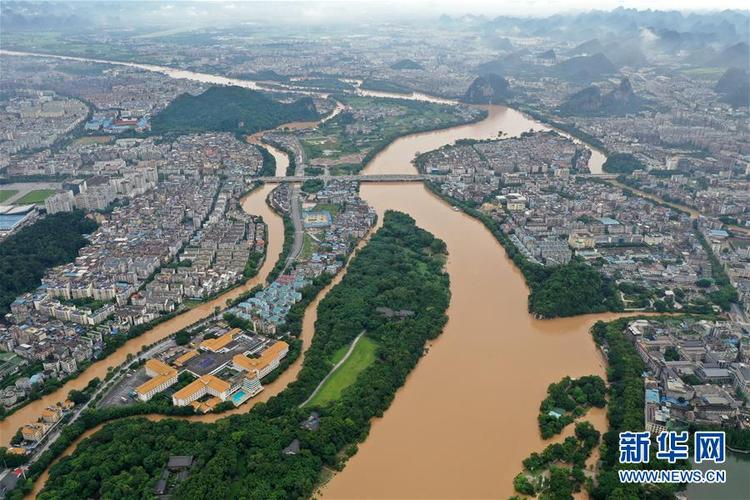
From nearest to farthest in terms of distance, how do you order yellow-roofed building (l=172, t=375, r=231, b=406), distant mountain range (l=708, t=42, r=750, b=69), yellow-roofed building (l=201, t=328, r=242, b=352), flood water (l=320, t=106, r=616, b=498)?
1. flood water (l=320, t=106, r=616, b=498)
2. yellow-roofed building (l=172, t=375, r=231, b=406)
3. yellow-roofed building (l=201, t=328, r=242, b=352)
4. distant mountain range (l=708, t=42, r=750, b=69)

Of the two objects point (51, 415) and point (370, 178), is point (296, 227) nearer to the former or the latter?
point (370, 178)

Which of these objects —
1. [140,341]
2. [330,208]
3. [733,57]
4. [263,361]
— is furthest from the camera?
[733,57]

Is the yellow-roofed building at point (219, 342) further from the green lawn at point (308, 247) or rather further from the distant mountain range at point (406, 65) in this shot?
the distant mountain range at point (406, 65)

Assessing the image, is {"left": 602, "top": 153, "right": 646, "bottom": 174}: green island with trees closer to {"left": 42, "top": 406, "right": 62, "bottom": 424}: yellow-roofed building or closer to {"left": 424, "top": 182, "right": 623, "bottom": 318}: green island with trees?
{"left": 424, "top": 182, "right": 623, "bottom": 318}: green island with trees

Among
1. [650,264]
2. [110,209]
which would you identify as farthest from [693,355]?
[110,209]

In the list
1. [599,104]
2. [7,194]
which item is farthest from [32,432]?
[599,104]

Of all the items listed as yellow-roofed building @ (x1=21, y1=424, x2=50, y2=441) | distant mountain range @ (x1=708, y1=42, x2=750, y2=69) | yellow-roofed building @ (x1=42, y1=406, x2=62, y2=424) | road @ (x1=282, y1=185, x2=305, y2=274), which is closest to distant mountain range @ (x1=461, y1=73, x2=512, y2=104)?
road @ (x1=282, y1=185, x2=305, y2=274)
